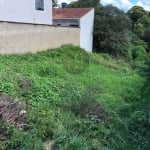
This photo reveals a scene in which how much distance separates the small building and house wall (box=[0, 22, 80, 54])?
3980mm

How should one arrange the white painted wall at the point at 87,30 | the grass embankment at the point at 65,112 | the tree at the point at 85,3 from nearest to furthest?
the grass embankment at the point at 65,112, the white painted wall at the point at 87,30, the tree at the point at 85,3

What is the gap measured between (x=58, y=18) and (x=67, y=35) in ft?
28.4

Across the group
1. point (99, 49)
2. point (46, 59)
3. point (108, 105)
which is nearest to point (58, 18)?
point (99, 49)

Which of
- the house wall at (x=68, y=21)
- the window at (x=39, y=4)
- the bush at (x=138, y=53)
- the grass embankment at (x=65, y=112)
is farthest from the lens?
the bush at (x=138, y=53)

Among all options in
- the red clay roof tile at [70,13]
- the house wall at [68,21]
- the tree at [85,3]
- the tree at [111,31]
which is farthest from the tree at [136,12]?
the house wall at [68,21]

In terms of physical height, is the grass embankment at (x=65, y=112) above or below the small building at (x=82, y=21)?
below

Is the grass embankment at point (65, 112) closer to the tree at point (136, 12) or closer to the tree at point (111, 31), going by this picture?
the tree at point (111, 31)

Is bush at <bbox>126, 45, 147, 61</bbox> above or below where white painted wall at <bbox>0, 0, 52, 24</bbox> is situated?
below

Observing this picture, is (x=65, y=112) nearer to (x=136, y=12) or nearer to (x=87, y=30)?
(x=87, y=30)

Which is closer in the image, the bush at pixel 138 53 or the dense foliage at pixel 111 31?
the dense foliage at pixel 111 31

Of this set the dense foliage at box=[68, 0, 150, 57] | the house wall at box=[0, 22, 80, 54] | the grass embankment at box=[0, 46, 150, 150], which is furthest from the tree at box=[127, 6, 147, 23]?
the grass embankment at box=[0, 46, 150, 150]

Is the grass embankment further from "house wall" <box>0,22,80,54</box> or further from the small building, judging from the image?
the small building

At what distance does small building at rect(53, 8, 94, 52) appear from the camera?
84.3 ft

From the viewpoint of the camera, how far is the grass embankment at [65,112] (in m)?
7.56
